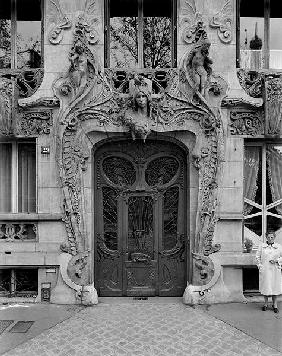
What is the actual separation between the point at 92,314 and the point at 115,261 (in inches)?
56.7

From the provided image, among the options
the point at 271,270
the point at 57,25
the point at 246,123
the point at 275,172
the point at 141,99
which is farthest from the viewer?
the point at 275,172

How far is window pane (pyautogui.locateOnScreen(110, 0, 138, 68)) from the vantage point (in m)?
8.40

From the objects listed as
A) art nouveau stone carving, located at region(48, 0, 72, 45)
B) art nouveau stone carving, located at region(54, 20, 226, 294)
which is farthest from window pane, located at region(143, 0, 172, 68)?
art nouveau stone carving, located at region(48, 0, 72, 45)

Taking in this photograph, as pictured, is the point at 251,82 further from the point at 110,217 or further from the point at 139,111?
the point at 110,217

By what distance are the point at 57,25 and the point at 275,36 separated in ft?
16.7

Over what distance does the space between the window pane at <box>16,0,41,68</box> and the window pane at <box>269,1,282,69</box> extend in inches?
216

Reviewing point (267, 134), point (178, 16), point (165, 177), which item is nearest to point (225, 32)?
point (178, 16)

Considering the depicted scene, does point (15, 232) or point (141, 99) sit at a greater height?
point (141, 99)

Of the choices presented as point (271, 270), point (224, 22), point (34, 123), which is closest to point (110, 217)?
point (34, 123)

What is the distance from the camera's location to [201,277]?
26.4 ft

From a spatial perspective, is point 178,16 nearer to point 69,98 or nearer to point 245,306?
point 69,98

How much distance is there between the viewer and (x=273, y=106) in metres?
7.87

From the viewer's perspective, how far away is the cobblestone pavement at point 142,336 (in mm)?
5863

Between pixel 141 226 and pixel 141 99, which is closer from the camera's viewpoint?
pixel 141 99
